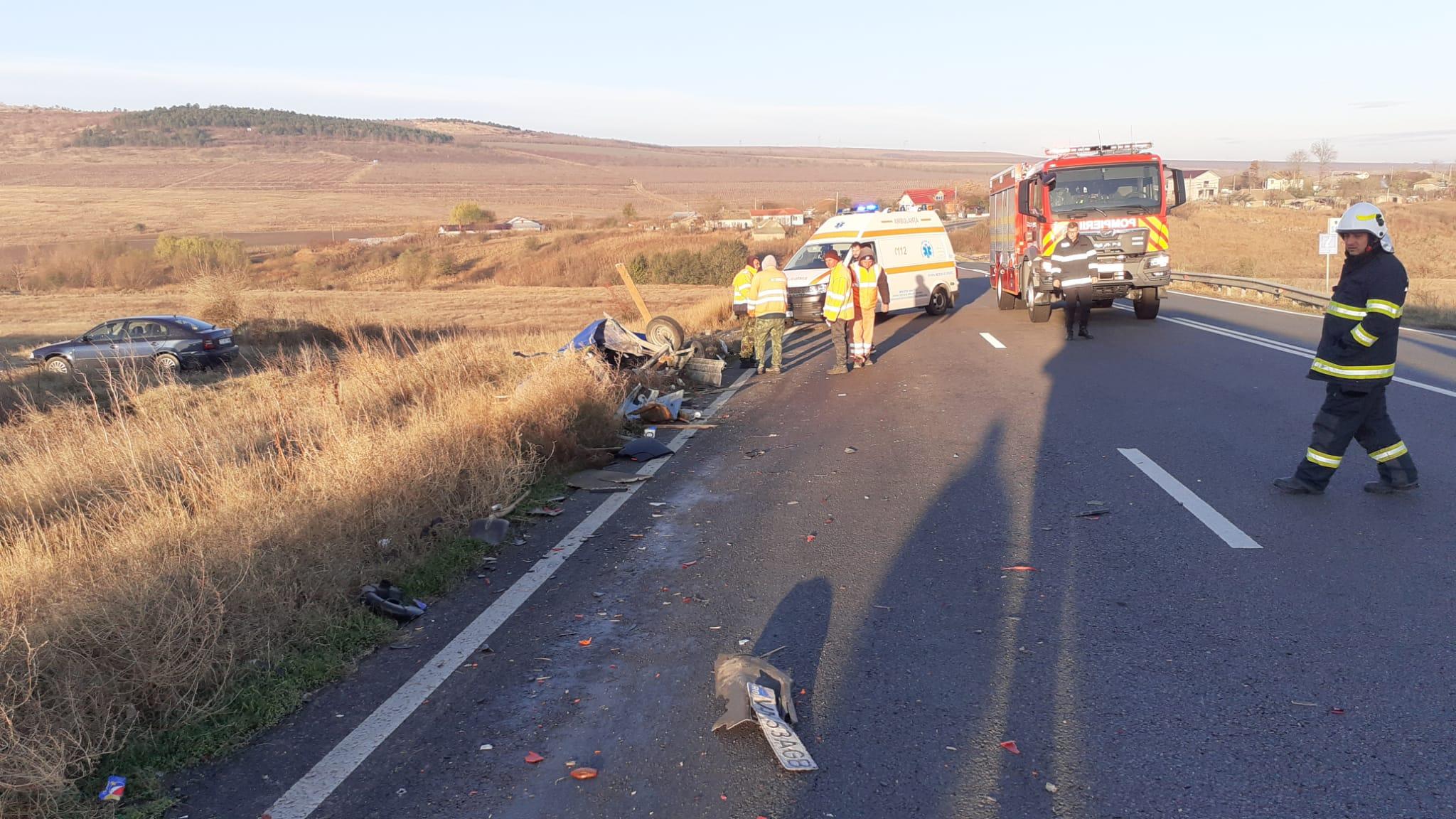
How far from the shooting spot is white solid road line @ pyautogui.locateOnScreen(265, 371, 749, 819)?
3.56m

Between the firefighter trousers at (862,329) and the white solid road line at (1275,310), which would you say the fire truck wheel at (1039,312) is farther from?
the firefighter trousers at (862,329)

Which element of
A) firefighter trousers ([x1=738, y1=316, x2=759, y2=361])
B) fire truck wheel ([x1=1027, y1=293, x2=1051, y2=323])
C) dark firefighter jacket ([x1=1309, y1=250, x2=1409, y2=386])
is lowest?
firefighter trousers ([x1=738, y1=316, x2=759, y2=361])

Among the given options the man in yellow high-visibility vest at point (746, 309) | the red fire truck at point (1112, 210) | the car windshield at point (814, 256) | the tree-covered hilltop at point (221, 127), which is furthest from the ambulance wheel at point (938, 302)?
the tree-covered hilltop at point (221, 127)

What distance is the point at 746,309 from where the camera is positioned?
17844 millimetres

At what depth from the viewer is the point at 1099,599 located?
16.7 ft

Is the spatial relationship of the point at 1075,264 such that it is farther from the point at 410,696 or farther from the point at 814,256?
the point at 410,696

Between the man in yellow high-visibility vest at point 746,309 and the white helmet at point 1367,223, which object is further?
the man in yellow high-visibility vest at point 746,309

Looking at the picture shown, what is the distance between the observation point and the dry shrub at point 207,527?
4.04 meters

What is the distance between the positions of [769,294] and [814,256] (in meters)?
7.10

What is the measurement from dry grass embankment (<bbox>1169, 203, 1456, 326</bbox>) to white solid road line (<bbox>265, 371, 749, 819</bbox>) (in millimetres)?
17911

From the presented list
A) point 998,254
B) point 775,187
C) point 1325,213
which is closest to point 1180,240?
point 1325,213

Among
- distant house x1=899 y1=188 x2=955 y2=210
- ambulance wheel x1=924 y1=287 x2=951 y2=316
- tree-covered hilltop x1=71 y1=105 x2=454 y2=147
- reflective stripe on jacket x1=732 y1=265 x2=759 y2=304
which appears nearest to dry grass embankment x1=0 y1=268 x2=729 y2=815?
reflective stripe on jacket x1=732 y1=265 x2=759 y2=304

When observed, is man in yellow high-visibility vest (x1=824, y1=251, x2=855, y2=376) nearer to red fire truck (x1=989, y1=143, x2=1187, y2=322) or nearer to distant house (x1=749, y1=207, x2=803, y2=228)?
red fire truck (x1=989, y1=143, x2=1187, y2=322)

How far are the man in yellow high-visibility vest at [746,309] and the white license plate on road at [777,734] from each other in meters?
10.7
